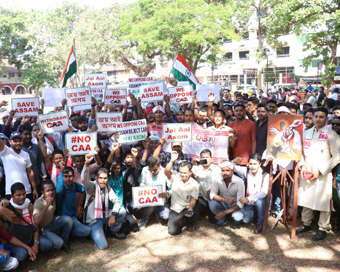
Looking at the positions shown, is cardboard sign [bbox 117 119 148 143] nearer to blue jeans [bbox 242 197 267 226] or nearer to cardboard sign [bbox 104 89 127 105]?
blue jeans [bbox 242 197 267 226]

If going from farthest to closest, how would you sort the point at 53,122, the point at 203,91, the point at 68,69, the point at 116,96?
the point at 203,91 → the point at 68,69 → the point at 116,96 → the point at 53,122

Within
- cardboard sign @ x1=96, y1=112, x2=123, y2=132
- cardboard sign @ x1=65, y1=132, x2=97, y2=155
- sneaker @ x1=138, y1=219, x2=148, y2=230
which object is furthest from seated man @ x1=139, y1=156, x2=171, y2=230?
cardboard sign @ x1=96, y1=112, x2=123, y2=132

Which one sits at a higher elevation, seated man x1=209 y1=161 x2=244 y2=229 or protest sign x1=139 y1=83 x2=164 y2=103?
protest sign x1=139 y1=83 x2=164 y2=103

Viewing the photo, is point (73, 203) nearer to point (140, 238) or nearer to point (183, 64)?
point (140, 238)

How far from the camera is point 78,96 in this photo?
761cm

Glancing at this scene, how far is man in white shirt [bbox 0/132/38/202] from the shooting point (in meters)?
4.93

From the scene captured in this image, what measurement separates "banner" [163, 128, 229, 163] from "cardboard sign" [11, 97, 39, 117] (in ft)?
10.3

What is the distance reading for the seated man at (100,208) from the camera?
16.4 feet

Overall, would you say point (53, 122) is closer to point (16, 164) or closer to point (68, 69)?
point (16, 164)

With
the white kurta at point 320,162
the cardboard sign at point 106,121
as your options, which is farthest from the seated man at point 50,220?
the white kurta at point 320,162

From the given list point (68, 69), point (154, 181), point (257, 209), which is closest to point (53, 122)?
point (154, 181)

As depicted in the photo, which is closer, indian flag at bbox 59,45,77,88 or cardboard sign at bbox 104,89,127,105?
cardboard sign at bbox 104,89,127,105

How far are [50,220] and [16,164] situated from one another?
1017 mm

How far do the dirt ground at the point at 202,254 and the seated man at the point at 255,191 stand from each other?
254 millimetres
